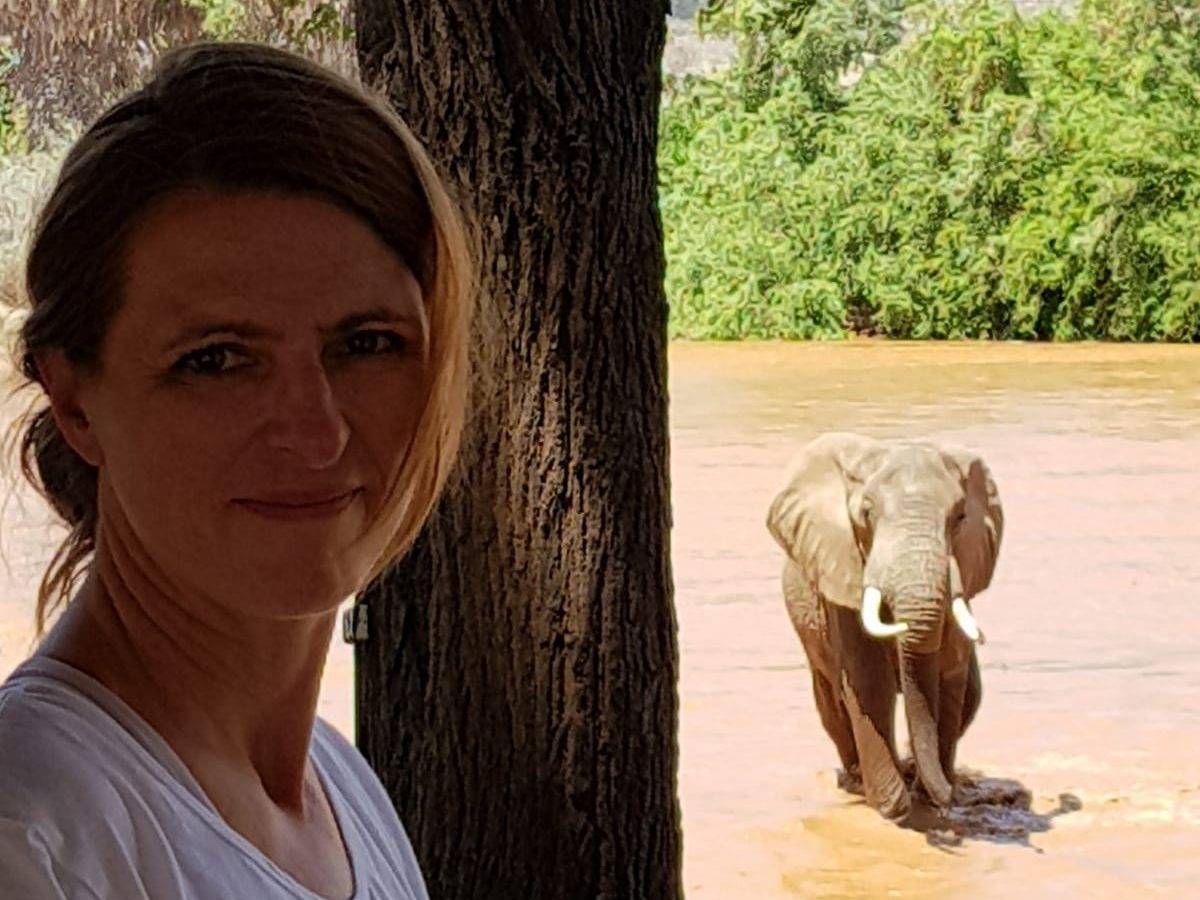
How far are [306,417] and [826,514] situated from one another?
306cm

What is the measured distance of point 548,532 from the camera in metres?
1.52

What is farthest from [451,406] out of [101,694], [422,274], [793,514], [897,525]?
[793,514]

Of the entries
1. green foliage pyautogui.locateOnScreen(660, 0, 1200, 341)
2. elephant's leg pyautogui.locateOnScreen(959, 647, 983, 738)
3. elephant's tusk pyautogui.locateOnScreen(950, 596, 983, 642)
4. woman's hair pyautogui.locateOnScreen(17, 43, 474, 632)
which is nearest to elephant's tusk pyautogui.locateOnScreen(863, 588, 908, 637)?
elephant's tusk pyautogui.locateOnScreen(950, 596, 983, 642)

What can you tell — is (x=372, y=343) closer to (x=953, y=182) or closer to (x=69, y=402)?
(x=69, y=402)

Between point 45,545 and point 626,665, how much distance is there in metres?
0.74

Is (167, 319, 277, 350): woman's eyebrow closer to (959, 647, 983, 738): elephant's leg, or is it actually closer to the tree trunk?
the tree trunk

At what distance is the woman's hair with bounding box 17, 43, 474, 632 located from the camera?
59 cm

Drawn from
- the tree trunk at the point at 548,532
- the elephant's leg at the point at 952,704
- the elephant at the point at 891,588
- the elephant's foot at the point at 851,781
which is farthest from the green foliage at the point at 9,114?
the elephant's foot at the point at 851,781

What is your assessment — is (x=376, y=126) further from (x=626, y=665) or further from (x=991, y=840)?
(x=991, y=840)

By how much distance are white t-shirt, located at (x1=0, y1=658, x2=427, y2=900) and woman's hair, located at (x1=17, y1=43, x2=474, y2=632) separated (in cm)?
11

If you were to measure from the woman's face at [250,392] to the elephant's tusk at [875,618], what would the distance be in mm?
2863

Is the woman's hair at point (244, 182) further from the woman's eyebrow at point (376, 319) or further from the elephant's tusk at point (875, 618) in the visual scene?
the elephant's tusk at point (875, 618)

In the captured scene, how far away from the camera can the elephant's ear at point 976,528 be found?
3.53 m

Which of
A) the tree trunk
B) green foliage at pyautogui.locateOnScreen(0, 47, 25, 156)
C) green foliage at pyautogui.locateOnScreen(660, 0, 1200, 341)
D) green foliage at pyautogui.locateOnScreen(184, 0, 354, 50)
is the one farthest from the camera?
green foliage at pyautogui.locateOnScreen(660, 0, 1200, 341)
